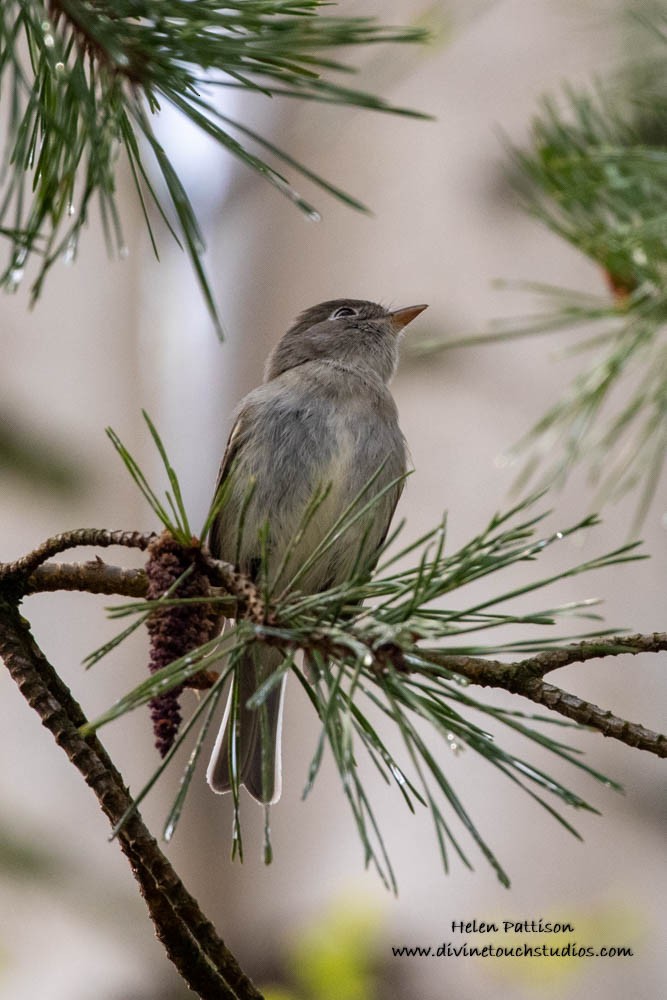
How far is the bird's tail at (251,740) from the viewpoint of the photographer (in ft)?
4.73

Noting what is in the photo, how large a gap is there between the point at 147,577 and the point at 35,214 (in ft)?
1.74

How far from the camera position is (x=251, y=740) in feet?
7.95

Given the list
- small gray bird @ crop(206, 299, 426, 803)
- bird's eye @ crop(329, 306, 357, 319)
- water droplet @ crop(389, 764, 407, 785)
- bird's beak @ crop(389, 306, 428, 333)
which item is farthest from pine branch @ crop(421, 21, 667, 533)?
bird's eye @ crop(329, 306, 357, 319)

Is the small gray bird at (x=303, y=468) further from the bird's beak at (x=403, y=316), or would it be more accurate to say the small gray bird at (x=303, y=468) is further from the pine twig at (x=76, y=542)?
the pine twig at (x=76, y=542)

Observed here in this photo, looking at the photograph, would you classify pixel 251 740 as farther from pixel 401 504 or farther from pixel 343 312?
pixel 401 504

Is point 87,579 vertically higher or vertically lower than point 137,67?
lower

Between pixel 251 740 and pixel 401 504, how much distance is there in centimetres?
305

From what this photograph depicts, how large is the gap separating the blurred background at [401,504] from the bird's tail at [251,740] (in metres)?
1.14

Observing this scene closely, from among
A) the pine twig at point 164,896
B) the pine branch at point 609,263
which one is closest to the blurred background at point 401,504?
the pine branch at point 609,263

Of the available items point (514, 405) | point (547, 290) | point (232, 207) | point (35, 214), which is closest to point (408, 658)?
point (35, 214)

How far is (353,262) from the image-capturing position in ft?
20.3

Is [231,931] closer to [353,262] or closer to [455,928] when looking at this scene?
[455,928]

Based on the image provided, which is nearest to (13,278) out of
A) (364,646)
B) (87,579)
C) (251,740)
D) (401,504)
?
(87,579)

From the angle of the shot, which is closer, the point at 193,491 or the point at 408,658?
the point at 408,658
